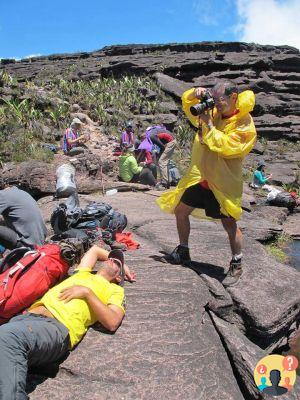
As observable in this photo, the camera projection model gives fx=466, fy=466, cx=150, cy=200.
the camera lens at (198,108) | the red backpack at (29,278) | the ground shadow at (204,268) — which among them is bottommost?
the ground shadow at (204,268)

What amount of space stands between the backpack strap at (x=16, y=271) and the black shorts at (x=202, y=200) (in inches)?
68.0

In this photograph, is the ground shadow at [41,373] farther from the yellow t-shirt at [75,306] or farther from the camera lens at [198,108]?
the camera lens at [198,108]

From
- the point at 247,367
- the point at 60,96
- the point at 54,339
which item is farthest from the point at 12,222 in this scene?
the point at 60,96

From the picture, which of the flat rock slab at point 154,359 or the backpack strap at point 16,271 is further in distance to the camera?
the backpack strap at point 16,271

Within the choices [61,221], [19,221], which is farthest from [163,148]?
[19,221]

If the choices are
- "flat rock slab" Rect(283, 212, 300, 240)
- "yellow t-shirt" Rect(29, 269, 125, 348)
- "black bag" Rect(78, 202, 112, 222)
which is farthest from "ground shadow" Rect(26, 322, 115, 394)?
"flat rock slab" Rect(283, 212, 300, 240)

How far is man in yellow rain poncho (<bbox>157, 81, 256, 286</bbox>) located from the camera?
441 cm

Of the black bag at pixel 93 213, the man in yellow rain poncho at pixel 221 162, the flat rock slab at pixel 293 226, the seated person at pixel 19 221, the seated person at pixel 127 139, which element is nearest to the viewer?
the man in yellow rain poncho at pixel 221 162

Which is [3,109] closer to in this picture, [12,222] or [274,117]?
[12,222]

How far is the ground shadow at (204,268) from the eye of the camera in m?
5.06

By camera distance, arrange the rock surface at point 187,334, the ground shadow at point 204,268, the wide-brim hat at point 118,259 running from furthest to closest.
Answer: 1. the ground shadow at point 204,268
2. the wide-brim hat at point 118,259
3. the rock surface at point 187,334

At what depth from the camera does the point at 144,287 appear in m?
4.53

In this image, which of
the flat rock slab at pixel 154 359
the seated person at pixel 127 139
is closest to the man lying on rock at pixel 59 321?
the flat rock slab at pixel 154 359

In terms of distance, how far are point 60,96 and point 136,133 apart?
13.1 ft
